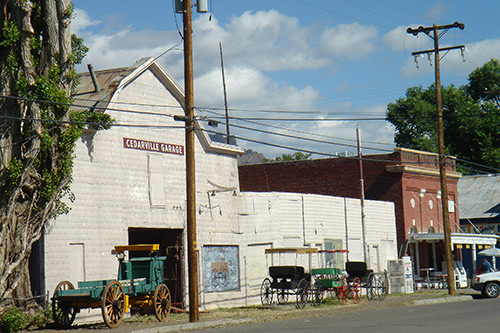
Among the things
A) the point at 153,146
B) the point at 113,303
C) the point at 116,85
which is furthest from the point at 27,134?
the point at 153,146

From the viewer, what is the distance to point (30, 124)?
20.9 m

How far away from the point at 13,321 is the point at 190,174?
20.1 feet

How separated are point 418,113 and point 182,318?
5657 cm

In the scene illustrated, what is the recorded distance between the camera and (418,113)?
249ft

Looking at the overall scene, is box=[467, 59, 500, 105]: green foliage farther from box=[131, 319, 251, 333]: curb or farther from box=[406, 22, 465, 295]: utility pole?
box=[131, 319, 251, 333]: curb

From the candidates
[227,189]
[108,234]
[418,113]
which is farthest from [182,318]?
[418,113]

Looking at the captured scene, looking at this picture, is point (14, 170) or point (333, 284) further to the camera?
point (333, 284)

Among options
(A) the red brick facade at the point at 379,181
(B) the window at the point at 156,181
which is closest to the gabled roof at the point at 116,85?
(B) the window at the point at 156,181

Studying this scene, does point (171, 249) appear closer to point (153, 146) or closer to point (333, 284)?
point (153, 146)

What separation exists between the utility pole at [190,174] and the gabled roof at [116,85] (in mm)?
1824

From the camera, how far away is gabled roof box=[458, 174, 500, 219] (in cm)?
5444

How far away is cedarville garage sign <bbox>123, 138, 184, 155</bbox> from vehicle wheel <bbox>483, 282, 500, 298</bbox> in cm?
1475

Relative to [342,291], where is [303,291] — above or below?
above

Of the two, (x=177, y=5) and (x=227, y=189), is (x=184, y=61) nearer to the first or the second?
(x=177, y=5)
